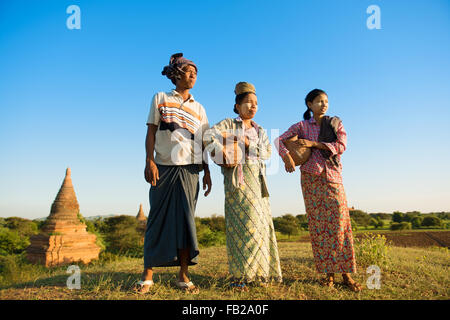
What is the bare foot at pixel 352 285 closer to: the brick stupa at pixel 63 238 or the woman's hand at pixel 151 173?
the woman's hand at pixel 151 173

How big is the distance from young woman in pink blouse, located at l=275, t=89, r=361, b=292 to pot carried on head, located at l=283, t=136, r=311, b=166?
0.06 m

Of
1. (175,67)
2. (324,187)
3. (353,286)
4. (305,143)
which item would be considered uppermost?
(175,67)

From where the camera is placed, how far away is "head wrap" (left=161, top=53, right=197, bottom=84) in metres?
3.24

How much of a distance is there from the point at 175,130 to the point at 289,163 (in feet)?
4.92

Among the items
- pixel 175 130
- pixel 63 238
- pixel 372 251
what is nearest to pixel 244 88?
pixel 175 130

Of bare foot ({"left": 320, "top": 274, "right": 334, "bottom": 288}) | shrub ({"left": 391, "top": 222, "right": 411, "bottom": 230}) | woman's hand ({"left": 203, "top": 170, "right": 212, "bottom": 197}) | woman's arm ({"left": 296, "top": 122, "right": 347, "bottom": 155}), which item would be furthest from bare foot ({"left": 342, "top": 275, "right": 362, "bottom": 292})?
shrub ({"left": 391, "top": 222, "right": 411, "bottom": 230})

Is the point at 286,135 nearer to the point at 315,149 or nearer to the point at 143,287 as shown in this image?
the point at 315,149

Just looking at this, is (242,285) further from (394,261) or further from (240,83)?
(394,261)

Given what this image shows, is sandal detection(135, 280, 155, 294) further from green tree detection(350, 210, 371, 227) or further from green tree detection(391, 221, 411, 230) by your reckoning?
green tree detection(391, 221, 411, 230)

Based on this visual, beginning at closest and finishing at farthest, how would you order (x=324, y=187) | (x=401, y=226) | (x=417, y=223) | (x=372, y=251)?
1. (x=324, y=187)
2. (x=372, y=251)
3. (x=401, y=226)
4. (x=417, y=223)

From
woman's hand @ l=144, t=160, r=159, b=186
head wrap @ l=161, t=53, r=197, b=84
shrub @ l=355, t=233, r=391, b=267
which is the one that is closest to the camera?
woman's hand @ l=144, t=160, r=159, b=186

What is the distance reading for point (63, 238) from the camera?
22.4 m
